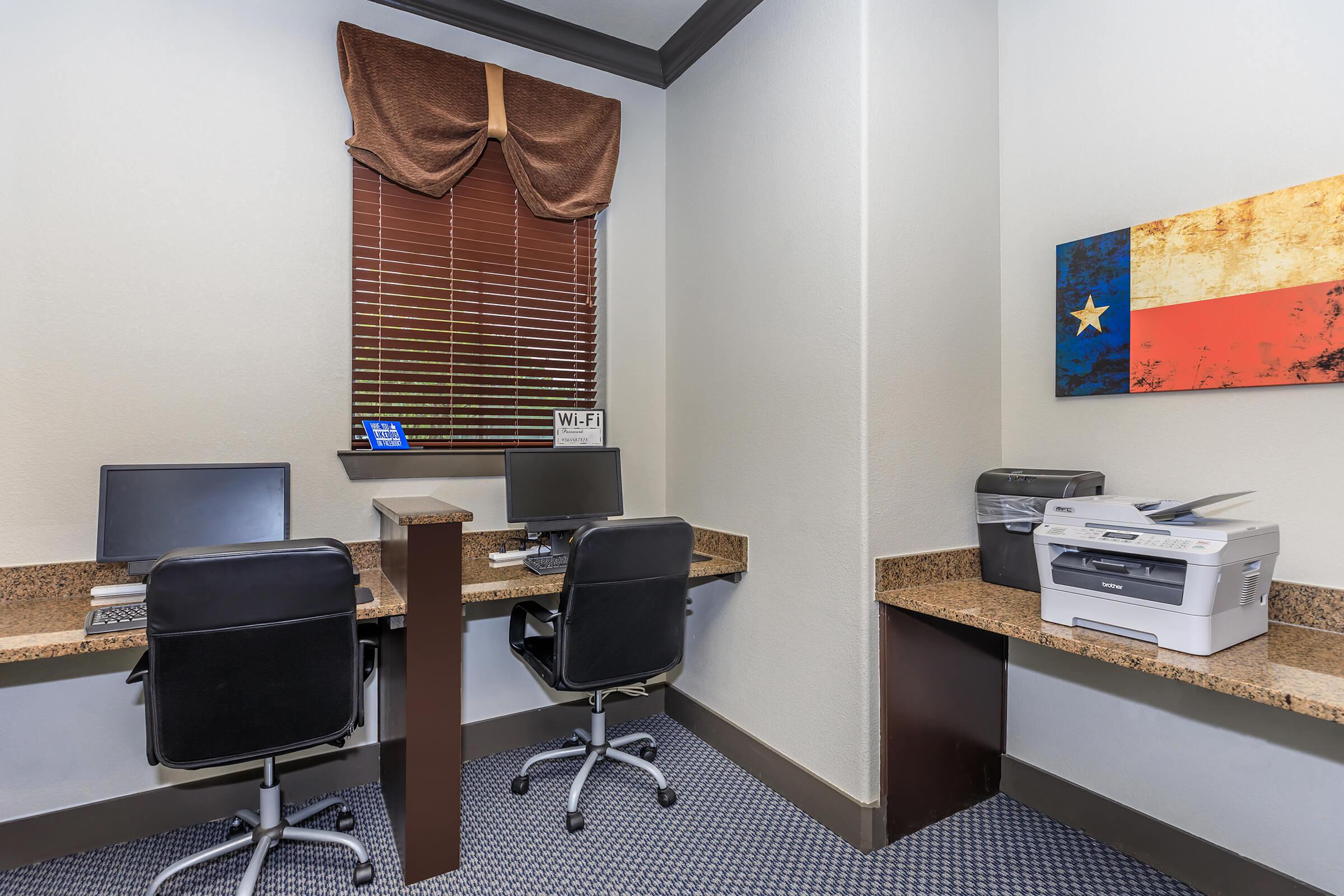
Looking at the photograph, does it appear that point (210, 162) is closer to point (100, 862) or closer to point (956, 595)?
point (100, 862)

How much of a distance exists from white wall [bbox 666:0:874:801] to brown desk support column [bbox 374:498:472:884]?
1210mm

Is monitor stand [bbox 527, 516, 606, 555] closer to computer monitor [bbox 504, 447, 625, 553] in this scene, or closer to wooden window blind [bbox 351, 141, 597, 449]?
computer monitor [bbox 504, 447, 625, 553]

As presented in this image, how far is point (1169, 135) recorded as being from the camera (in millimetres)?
2160

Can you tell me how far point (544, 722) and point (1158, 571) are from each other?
249cm

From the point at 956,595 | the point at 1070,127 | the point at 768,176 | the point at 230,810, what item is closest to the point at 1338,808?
the point at 956,595

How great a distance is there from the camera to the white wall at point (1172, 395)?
1.88 meters

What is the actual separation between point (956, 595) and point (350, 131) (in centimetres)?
289

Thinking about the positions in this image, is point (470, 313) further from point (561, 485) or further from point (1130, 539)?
point (1130, 539)

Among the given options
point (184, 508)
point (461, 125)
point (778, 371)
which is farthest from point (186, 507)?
point (778, 371)

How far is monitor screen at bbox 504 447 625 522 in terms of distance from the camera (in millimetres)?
2932

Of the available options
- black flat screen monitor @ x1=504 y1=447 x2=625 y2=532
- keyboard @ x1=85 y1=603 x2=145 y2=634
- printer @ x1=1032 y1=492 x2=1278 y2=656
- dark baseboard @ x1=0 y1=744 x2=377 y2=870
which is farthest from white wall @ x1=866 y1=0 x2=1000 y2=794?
keyboard @ x1=85 y1=603 x2=145 y2=634

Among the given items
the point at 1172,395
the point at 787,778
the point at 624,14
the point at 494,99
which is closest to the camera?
the point at 1172,395

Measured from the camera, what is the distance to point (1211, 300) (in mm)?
2066

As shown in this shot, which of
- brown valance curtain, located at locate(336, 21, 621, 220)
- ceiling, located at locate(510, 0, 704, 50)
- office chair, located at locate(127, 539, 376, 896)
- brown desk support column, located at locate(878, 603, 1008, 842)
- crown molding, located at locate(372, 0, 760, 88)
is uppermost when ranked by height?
ceiling, located at locate(510, 0, 704, 50)
